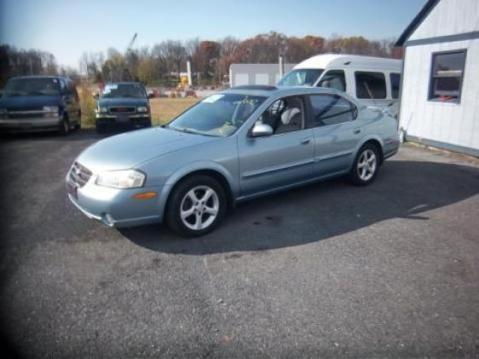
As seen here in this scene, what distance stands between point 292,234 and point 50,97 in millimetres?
9747

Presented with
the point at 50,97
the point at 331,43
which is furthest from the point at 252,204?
the point at 331,43

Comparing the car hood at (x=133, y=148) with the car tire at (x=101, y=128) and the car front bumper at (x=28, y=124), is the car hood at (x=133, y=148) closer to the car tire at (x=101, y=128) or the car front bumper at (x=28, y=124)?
the car front bumper at (x=28, y=124)

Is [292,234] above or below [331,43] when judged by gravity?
below

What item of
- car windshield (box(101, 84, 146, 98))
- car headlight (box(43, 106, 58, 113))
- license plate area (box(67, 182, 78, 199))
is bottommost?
license plate area (box(67, 182, 78, 199))

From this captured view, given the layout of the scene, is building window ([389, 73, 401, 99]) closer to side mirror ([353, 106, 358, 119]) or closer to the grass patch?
side mirror ([353, 106, 358, 119])

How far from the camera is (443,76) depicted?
364 inches

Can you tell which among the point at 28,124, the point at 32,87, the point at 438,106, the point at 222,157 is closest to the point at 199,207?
the point at 222,157

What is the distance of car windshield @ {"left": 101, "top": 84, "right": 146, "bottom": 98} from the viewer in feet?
41.8

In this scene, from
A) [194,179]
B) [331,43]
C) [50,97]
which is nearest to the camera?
[194,179]

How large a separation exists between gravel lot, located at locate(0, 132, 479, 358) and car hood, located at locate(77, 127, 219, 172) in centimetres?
89

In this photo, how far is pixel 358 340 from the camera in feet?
8.65

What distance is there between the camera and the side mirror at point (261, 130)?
14.9 ft

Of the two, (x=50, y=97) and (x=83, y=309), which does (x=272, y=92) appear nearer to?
(x=83, y=309)

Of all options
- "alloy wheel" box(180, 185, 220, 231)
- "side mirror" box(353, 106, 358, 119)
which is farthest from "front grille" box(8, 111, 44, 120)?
"side mirror" box(353, 106, 358, 119)
